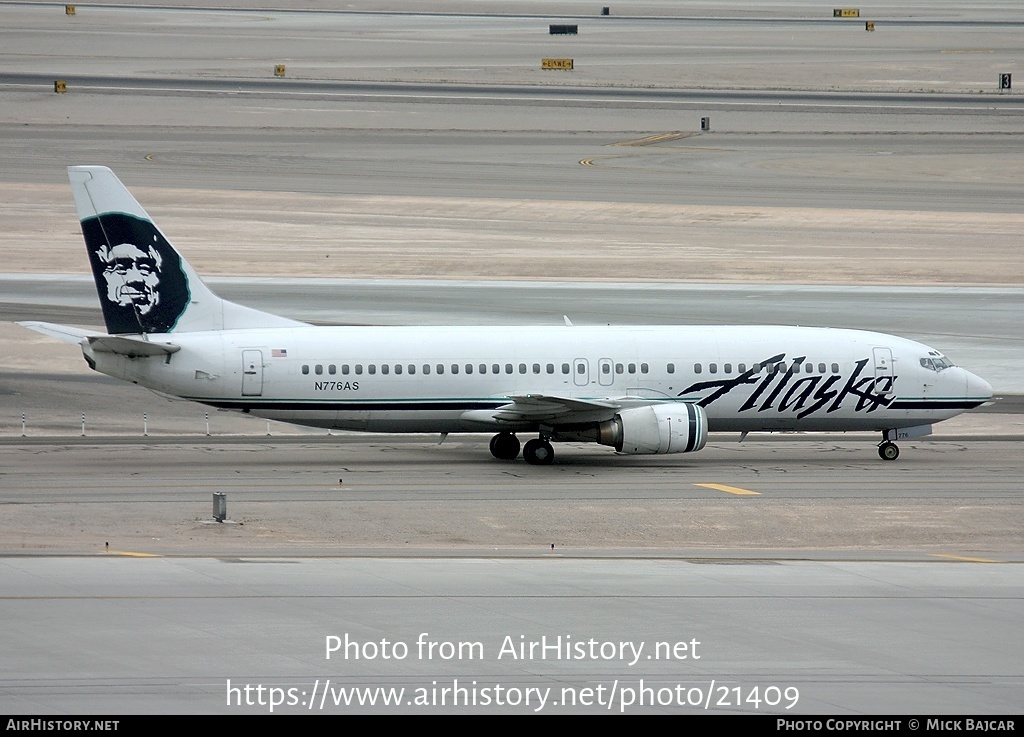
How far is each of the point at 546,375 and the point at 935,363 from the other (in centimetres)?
1183

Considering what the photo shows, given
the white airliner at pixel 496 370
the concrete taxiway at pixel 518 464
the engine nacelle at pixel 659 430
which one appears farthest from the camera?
the engine nacelle at pixel 659 430

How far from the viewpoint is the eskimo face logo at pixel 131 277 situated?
44656 millimetres

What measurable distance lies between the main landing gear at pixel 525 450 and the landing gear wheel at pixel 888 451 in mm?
9815

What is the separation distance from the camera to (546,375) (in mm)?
46344

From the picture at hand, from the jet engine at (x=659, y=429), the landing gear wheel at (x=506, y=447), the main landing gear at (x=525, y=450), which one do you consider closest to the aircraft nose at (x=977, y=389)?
the jet engine at (x=659, y=429)

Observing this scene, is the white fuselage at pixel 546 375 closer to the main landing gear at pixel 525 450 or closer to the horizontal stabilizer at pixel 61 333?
the main landing gear at pixel 525 450

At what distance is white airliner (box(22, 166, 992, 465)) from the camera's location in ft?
146

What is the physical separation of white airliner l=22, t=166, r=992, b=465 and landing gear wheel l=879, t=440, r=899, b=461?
0.14 ft

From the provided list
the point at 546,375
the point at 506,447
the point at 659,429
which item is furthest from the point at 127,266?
the point at 659,429

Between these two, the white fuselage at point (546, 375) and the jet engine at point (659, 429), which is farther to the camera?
the jet engine at point (659, 429)

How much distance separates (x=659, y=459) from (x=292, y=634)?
87.5 ft

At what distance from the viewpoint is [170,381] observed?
145 feet

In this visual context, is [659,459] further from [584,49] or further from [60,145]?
[584,49]

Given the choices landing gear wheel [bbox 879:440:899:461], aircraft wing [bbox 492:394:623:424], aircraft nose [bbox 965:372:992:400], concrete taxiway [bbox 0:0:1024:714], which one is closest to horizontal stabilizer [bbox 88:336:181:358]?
concrete taxiway [bbox 0:0:1024:714]
